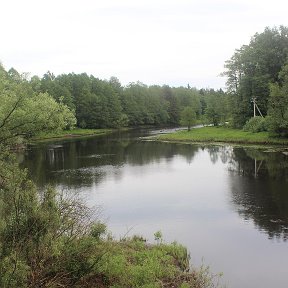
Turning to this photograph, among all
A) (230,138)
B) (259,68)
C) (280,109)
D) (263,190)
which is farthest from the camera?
(259,68)

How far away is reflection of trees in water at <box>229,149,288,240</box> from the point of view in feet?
79.1

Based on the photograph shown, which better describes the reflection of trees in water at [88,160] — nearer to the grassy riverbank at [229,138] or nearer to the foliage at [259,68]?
the grassy riverbank at [229,138]

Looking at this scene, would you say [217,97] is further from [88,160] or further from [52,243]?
[52,243]

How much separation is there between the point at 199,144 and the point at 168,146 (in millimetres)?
5202

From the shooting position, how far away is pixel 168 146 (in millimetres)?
65438

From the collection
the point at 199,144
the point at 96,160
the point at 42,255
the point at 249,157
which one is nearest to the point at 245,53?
the point at 199,144

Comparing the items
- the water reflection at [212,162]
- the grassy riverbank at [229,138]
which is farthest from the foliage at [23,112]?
the grassy riverbank at [229,138]

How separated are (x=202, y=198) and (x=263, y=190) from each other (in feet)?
16.8

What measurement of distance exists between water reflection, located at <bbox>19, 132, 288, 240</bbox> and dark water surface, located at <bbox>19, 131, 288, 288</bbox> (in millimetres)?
67

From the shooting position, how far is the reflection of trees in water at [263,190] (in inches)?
949

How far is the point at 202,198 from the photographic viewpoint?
3067cm

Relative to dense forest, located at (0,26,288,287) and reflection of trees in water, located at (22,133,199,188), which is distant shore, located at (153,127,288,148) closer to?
reflection of trees in water, located at (22,133,199,188)

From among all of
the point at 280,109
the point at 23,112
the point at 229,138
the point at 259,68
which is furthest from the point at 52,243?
the point at 259,68

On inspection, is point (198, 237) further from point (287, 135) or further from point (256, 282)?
point (287, 135)
